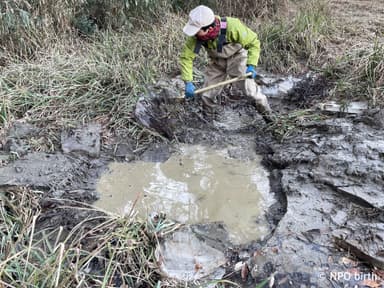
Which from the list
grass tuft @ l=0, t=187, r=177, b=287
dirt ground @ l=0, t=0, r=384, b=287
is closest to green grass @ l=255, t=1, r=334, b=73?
dirt ground @ l=0, t=0, r=384, b=287

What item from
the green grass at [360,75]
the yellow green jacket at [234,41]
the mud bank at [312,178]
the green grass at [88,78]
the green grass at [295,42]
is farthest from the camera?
the green grass at [295,42]

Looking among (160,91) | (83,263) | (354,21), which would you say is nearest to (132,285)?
(83,263)

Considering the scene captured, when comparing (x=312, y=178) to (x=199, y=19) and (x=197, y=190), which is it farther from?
(x=199, y=19)

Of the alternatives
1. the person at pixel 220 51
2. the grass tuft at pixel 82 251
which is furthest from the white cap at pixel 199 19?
the grass tuft at pixel 82 251

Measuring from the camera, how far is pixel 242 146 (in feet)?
14.1

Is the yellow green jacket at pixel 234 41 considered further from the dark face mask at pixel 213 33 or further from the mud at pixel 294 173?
the mud at pixel 294 173

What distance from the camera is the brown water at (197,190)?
3320 mm

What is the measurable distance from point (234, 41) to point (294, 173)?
5.02 feet

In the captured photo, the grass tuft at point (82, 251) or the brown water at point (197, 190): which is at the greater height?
the grass tuft at point (82, 251)

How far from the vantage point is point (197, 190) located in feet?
12.1

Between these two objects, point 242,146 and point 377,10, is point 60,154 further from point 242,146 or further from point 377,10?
point 377,10

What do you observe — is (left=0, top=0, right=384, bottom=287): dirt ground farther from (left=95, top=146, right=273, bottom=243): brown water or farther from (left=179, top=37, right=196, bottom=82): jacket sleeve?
(left=179, top=37, right=196, bottom=82): jacket sleeve

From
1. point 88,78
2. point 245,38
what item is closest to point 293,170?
point 245,38

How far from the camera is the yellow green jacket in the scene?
157 inches
